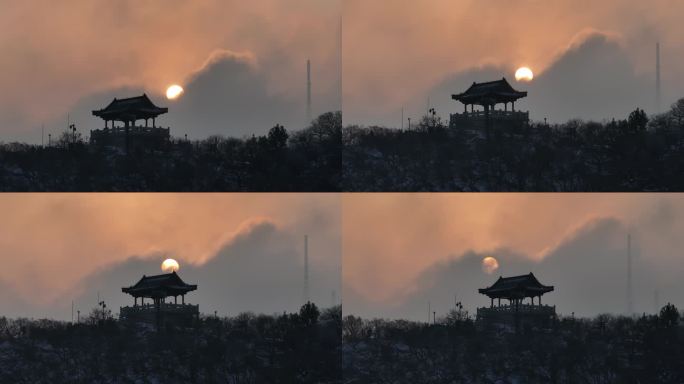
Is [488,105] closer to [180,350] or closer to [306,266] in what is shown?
[306,266]

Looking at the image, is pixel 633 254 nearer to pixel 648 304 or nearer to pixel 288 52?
pixel 648 304

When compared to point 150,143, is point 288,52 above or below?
above

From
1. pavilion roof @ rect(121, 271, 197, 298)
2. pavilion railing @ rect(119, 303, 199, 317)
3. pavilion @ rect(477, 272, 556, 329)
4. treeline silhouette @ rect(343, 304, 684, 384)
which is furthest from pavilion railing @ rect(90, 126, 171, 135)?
pavilion @ rect(477, 272, 556, 329)

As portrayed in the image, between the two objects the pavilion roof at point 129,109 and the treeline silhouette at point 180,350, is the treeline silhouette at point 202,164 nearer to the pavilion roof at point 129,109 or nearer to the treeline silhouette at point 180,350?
the pavilion roof at point 129,109

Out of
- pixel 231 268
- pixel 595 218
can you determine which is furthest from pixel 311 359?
pixel 595 218

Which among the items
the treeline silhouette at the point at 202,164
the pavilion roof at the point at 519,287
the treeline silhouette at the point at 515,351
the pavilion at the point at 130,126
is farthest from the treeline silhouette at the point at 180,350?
the pavilion at the point at 130,126

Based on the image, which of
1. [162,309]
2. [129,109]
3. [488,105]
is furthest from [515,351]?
[129,109]
